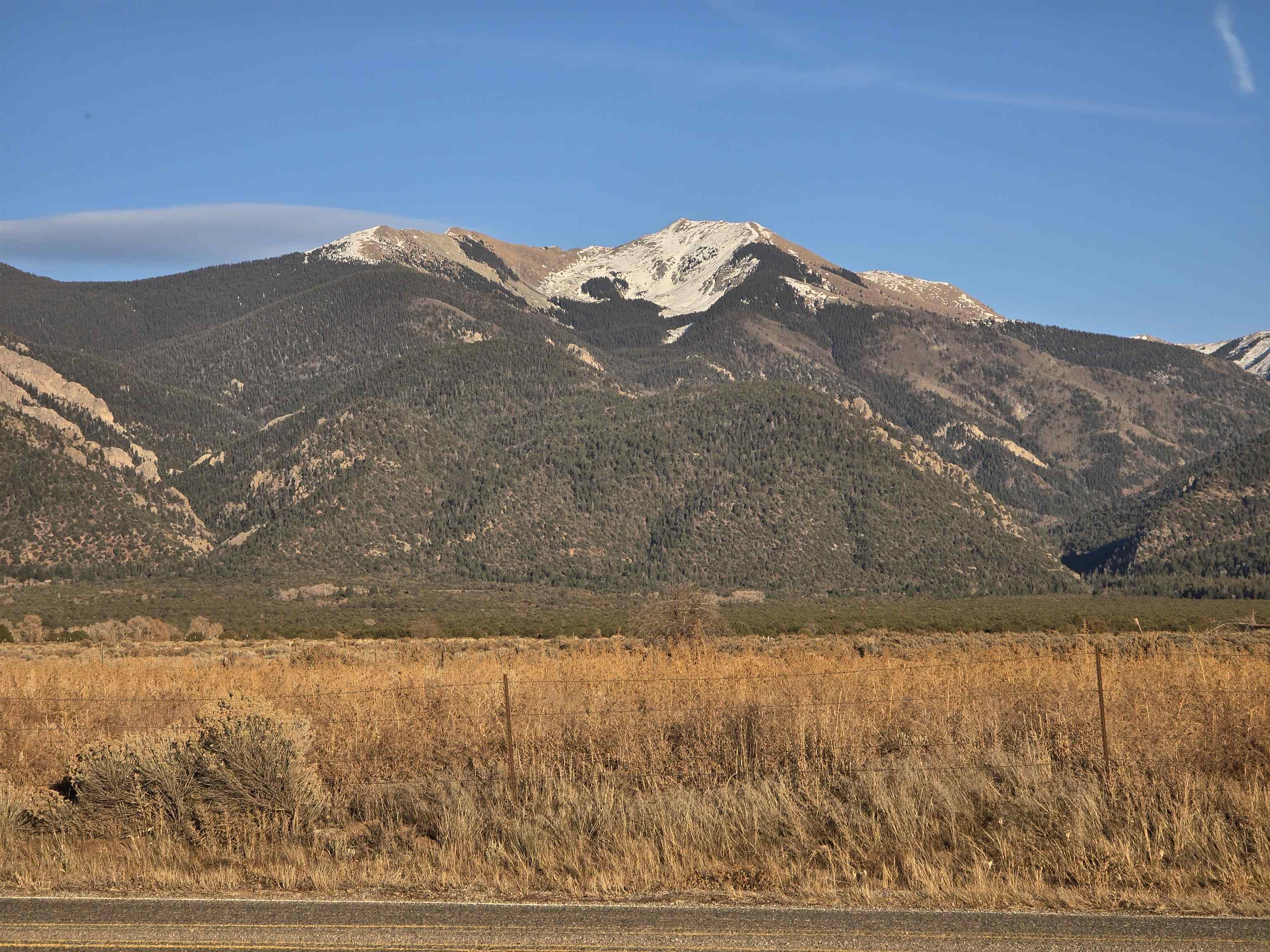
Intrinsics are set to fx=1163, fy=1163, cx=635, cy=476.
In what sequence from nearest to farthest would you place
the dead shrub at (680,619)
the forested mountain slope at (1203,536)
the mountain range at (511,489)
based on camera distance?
the dead shrub at (680,619) → the mountain range at (511,489) → the forested mountain slope at (1203,536)

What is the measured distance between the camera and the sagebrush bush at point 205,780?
14.1m

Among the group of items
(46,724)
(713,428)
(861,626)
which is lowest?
(861,626)

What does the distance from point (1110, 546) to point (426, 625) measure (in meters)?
105

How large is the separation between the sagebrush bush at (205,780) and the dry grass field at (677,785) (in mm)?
34

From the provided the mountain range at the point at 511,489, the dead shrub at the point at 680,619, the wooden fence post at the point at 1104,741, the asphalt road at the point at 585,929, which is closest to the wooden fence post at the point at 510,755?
the asphalt road at the point at 585,929

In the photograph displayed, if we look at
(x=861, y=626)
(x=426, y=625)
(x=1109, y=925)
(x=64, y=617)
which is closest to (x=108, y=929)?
(x=1109, y=925)

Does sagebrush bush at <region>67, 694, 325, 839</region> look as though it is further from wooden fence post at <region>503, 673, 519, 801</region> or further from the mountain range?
the mountain range

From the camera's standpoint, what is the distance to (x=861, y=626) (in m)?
60.6

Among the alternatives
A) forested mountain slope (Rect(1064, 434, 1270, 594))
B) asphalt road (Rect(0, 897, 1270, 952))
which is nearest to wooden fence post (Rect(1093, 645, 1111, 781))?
asphalt road (Rect(0, 897, 1270, 952))

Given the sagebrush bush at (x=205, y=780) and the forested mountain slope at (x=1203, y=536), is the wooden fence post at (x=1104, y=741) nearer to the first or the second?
the sagebrush bush at (x=205, y=780)

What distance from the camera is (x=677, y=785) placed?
49.0 ft

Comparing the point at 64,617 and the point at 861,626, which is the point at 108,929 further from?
the point at 64,617

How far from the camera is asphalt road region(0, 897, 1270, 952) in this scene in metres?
9.68

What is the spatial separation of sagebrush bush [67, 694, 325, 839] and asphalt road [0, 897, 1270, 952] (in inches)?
119
